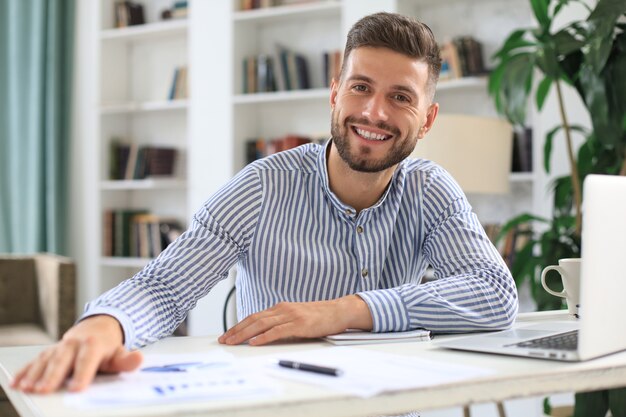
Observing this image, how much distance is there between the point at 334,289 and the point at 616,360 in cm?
69

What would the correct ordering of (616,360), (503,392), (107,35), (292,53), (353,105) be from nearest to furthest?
(503,392) < (616,360) < (353,105) < (292,53) < (107,35)

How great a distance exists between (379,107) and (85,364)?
0.91 metres

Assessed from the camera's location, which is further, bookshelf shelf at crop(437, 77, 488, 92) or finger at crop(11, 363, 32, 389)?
bookshelf shelf at crop(437, 77, 488, 92)

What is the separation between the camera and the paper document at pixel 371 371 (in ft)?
3.14

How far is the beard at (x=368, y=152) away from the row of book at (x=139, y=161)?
3414 millimetres

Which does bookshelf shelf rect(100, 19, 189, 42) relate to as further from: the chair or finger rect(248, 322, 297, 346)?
finger rect(248, 322, 297, 346)

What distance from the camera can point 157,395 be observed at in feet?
2.96

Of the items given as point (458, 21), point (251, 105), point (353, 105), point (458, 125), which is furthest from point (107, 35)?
point (353, 105)

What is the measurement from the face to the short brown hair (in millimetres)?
13

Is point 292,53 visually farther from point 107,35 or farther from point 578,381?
point 578,381

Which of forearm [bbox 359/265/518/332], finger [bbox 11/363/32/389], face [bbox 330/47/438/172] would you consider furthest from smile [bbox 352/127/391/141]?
finger [bbox 11/363/32/389]

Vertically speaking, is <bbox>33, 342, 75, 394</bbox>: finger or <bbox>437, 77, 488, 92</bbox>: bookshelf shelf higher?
<bbox>437, 77, 488, 92</bbox>: bookshelf shelf

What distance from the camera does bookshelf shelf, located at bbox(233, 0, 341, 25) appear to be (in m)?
4.35

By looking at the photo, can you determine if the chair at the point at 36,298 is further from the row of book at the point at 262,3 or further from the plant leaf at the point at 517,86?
the plant leaf at the point at 517,86
